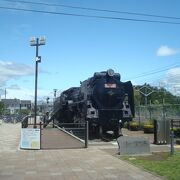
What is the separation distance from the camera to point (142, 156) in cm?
1673

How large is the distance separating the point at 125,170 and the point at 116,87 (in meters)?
12.4

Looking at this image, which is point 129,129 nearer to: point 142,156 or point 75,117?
point 75,117

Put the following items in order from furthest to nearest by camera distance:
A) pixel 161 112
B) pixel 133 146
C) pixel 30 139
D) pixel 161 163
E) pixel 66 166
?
pixel 161 112
pixel 30 139
pixel 133 146
pixel 161 163
pixel 66 166

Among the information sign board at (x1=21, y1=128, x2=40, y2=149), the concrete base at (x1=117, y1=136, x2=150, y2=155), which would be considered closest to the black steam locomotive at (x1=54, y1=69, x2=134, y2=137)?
the information sign board at (x1=21, y1=128, x2=40, y2=149)

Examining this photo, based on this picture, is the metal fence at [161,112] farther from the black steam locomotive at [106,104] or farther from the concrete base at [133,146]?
the concrete base at [133,146]

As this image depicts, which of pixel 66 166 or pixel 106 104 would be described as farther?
pixel 106 104

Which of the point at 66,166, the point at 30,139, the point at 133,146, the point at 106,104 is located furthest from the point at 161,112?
the point at 66,166

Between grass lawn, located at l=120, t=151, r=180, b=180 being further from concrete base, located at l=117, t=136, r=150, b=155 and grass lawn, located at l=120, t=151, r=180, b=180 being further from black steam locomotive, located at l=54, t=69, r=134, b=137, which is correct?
black steam locomotive, located at l=54, t=69, r=134, b=137

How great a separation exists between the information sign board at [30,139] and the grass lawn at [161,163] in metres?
4.89

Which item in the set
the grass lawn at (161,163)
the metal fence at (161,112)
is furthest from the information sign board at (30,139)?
the metal fence at (161,112)

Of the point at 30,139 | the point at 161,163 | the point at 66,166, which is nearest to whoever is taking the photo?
the point at 66,166

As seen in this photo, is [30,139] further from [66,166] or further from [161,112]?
[161,112]

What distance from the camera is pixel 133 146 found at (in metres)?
17.3

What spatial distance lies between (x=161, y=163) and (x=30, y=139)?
7298mm
